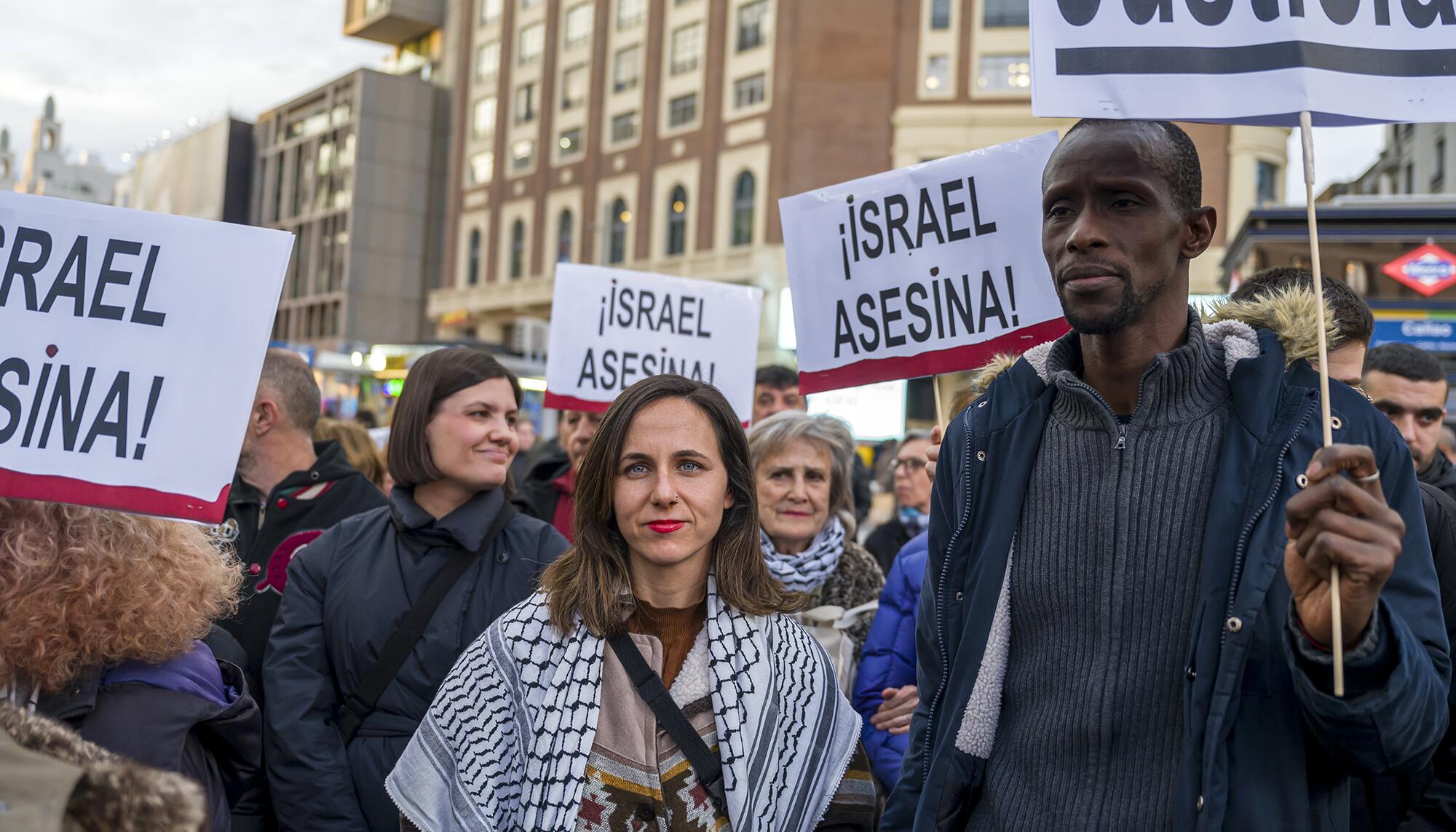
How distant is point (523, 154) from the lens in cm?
4438

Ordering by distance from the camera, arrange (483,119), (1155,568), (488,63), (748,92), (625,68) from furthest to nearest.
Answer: (488,63) < (483,119) < (625,68) < (748,92) < (1155,568)

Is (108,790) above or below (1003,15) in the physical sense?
below

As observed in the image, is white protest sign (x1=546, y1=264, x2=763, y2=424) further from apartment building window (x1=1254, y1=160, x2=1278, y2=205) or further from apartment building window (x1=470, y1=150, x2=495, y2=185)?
apartment building window (x1=470, y1=150, x2=495, y2=185)

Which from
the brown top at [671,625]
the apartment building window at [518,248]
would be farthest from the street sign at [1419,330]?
the apartment building window at [518,248]

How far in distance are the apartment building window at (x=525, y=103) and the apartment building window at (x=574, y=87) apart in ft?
5.83

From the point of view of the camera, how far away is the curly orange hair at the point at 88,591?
240cm

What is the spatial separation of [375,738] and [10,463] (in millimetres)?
1398

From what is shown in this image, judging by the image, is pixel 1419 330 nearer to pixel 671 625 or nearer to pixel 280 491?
pixel 280 491

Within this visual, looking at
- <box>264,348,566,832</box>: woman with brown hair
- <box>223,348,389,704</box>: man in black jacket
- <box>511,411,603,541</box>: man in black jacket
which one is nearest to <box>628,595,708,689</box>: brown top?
<box>264,348,566,832</box>: woman with brown hair

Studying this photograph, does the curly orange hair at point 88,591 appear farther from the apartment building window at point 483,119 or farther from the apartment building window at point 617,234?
the apartment building window at point 483,119

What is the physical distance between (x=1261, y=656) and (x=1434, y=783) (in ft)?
4.47

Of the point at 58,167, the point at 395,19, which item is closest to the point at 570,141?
the point at 395,19

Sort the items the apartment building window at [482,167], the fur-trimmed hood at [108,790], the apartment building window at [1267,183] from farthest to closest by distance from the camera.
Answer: the apartment building window at [482,167] → the apartment building window at [1267,183] → the fur-trimmed hood at [108,790]

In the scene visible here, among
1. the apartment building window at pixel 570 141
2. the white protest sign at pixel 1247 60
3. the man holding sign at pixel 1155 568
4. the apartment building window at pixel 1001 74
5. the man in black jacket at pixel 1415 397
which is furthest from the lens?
the apartment building window at pixel 570 141
